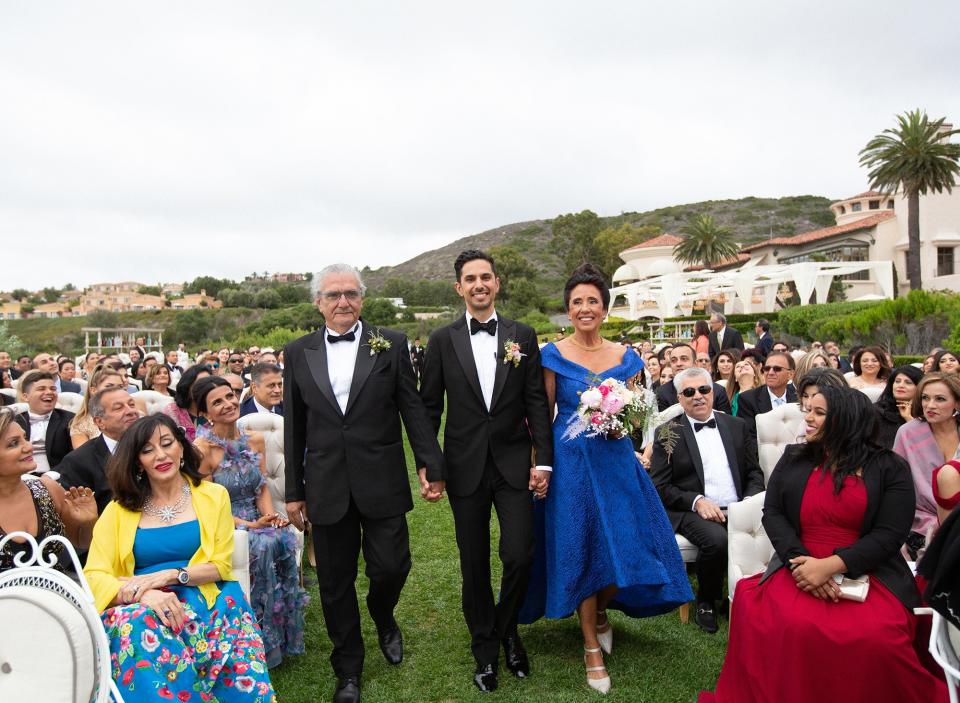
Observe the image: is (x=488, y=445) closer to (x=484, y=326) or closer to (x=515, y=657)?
(x=484, y=326)

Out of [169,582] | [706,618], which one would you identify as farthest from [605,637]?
[169,582]

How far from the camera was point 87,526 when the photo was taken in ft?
12.3

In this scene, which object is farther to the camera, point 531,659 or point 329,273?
point 531,659

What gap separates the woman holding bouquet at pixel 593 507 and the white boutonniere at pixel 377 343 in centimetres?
90

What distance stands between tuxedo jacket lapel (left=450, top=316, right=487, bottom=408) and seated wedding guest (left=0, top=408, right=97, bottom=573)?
6.83ft

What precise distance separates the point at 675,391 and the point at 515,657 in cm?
344

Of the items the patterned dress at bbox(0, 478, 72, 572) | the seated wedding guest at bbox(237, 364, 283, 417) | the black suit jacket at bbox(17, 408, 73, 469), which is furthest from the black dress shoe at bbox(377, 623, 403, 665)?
the black suit jacket at bbox(17, 408, 73, 469)

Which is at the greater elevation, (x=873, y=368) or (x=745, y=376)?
(x=873, y=368)

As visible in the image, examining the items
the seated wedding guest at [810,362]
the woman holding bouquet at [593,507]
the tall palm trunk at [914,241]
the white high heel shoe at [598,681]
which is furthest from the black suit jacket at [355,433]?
the tall palm trunk at [914,241]

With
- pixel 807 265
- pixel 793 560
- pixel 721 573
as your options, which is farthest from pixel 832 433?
→ pixel 807 265

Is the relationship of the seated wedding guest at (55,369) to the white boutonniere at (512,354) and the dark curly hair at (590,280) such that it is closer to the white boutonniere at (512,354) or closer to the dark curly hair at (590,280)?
the white boutonniere at (512,354)

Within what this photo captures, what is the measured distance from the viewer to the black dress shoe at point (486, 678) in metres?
3.79

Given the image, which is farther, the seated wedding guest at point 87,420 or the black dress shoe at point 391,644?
the seated wedding guest at point 87,420

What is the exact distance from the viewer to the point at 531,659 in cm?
419
